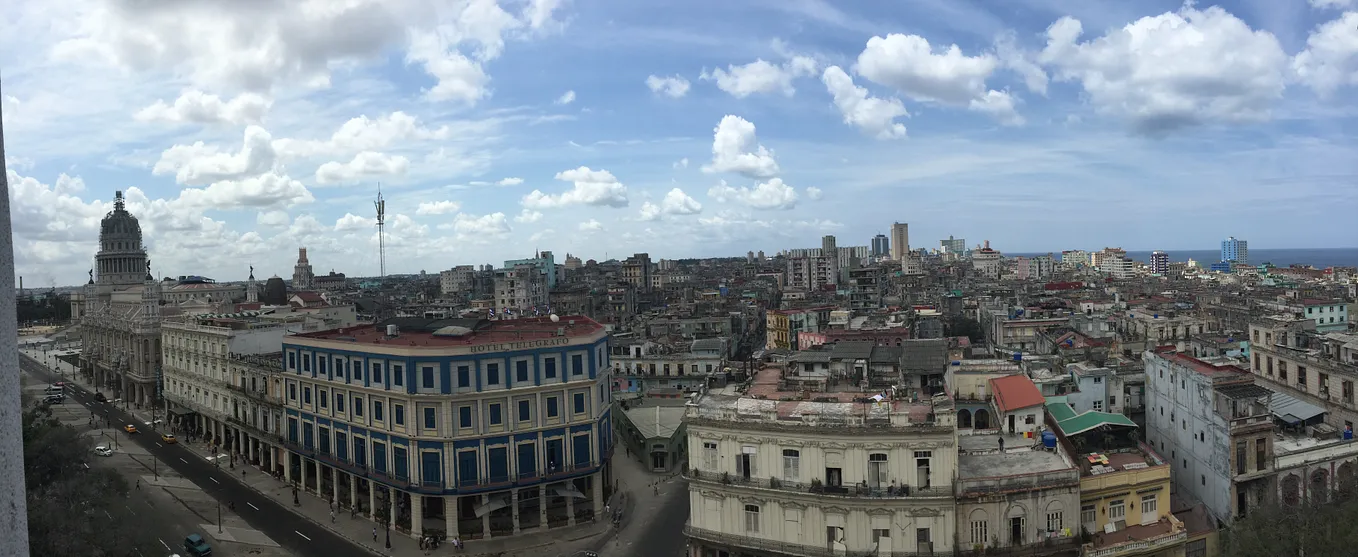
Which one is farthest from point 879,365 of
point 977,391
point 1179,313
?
point 1179,313

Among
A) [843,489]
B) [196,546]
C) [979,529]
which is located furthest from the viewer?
[196,546]

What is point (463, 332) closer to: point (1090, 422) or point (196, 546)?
point (196, 546)

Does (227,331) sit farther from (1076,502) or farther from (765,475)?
(1076,502)

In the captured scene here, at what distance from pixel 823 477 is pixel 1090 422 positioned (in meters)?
15.6

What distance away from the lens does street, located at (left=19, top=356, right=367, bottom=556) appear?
43156 mm

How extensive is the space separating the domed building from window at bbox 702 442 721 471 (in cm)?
6864

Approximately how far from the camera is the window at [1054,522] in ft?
107

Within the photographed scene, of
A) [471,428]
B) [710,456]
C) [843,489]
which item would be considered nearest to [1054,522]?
[843,489]

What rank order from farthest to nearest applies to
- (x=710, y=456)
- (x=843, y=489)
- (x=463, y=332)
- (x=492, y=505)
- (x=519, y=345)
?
1. (x=463, y=332)
2. (x=519, y=345)
3. (x=492, y=505)
4. (x=710, y=456)
5. (x=843, y=489)

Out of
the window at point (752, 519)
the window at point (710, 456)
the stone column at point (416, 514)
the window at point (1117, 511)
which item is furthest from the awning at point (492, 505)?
the window at point (1117, 511)

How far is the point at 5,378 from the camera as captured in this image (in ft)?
16.5

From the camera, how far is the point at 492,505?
140 ft

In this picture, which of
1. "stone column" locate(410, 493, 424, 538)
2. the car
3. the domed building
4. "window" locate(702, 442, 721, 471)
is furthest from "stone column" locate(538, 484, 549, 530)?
the domed building

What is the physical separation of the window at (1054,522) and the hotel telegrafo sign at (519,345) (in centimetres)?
2447
